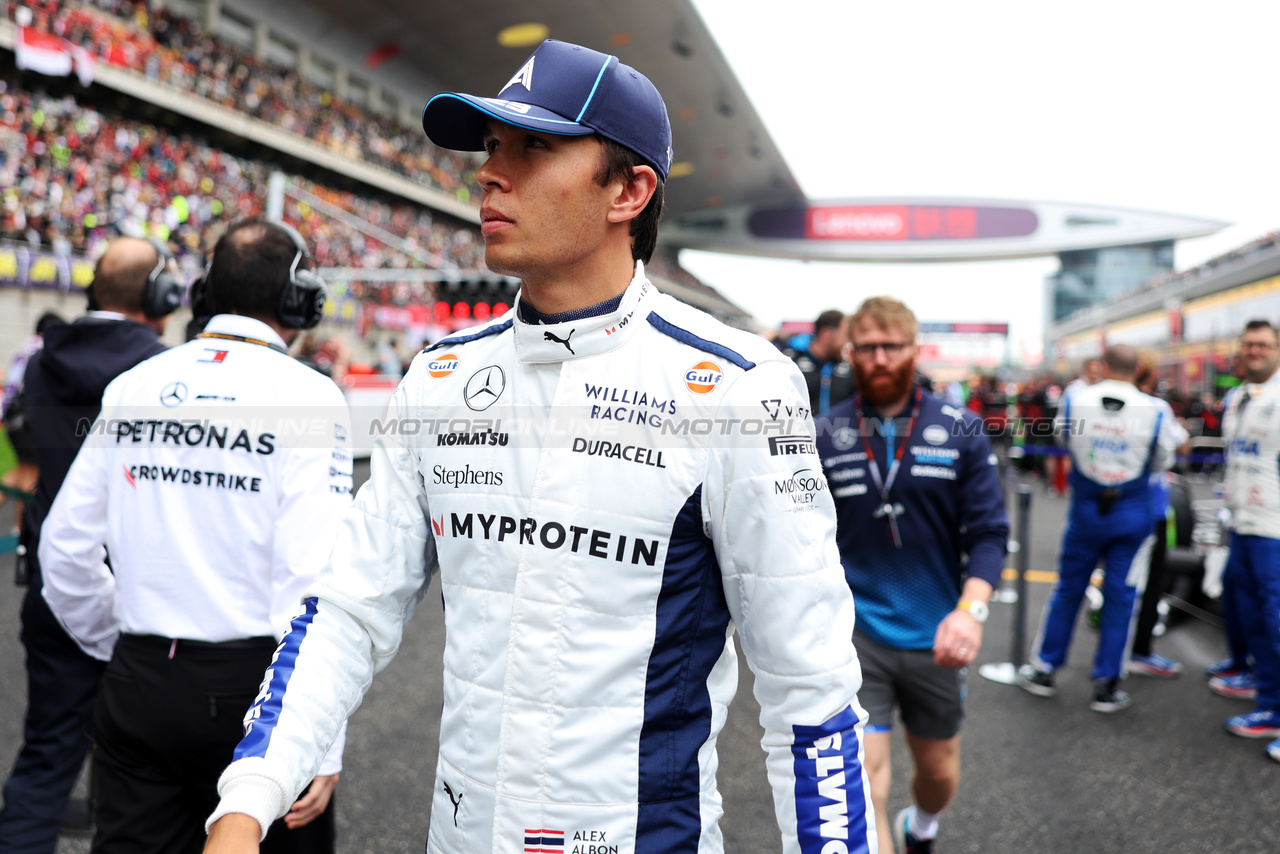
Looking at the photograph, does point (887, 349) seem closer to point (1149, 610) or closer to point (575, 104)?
point (575, 104)

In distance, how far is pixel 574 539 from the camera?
3.94 feet

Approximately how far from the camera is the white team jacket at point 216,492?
6.14ft

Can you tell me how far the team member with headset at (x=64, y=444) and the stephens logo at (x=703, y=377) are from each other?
213cm

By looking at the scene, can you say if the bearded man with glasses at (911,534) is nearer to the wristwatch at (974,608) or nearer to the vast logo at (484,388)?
the wristwatch at (974,608)

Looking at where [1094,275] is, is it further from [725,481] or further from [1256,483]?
[725,481]

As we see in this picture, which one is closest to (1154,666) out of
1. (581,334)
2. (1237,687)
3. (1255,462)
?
(1237,687)

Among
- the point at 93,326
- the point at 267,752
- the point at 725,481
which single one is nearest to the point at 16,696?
the point at 93,326

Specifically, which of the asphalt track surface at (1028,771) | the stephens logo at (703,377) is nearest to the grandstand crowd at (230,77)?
the asphalt track surface at (1028,771)

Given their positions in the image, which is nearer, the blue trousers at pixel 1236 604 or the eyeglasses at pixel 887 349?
the eyeglasses at pixel 887 349

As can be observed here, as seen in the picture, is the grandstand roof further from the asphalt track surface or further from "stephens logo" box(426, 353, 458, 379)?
"stephens logo" box(426, 353, 458, 379)

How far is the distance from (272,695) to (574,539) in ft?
1.51

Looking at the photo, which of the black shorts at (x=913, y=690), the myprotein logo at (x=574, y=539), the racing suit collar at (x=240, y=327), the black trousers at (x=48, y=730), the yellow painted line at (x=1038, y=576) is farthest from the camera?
the yellow painted line at (x=1038, y=576)

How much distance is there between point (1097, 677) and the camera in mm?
4391

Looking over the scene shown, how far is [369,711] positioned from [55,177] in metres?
15.6
